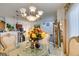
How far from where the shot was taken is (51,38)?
5.48 feet

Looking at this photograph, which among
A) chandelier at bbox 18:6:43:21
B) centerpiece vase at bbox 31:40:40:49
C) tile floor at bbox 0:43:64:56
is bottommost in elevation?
tile floor at bbox 0:43:64:56

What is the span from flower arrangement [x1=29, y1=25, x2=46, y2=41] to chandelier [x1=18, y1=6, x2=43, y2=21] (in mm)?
102

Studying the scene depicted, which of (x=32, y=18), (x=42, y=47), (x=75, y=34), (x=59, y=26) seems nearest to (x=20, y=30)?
(x=32, y=18)

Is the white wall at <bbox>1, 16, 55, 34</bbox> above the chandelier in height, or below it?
below

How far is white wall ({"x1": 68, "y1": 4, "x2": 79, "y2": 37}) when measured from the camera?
1666 millimetres

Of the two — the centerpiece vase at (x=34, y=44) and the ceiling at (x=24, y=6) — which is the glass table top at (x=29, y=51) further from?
the ceiling at (x=24, y=6)

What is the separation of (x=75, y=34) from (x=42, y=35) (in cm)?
36

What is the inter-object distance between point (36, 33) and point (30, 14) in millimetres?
220

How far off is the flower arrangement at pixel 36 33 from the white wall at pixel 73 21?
0.98 ft

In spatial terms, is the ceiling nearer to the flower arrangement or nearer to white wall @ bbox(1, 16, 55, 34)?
white wall @ bbox(1, 16, 55, 34)

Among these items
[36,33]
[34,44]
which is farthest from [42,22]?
[34,44]

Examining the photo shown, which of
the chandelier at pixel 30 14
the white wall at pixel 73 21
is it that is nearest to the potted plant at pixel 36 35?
the chandelier at pixel 30 14

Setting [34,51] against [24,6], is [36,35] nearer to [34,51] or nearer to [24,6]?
[34,51]

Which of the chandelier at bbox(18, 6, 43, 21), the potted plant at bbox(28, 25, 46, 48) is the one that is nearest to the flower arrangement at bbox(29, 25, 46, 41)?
the potted plant at bbox(28, 25, 46, 48)
